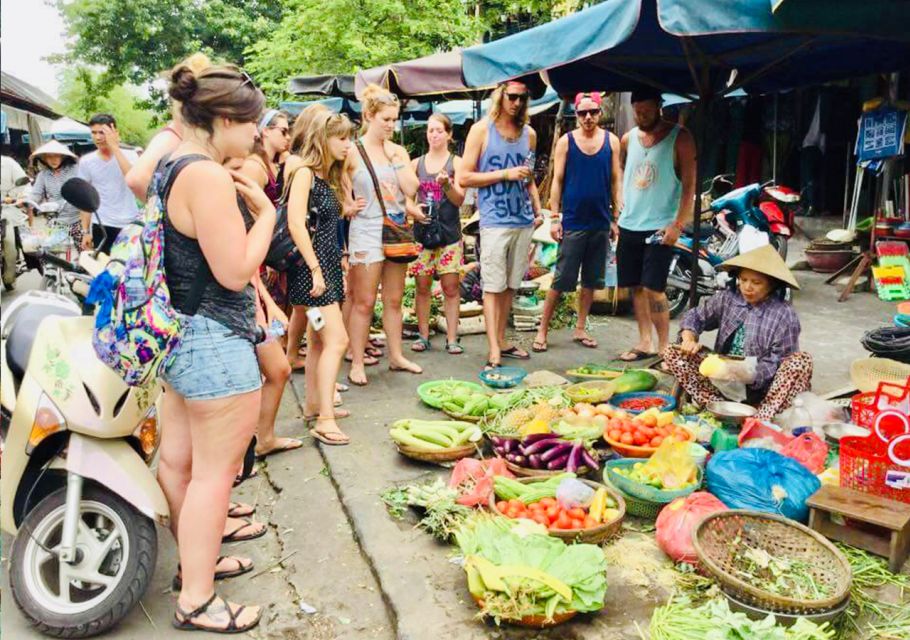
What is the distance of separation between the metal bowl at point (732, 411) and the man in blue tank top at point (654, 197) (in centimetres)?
165

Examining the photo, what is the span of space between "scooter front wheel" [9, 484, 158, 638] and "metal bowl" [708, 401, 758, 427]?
3.27 meters

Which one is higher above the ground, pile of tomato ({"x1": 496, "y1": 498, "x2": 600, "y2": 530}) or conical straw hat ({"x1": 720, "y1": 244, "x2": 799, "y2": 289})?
conical straw hat ({"x1": 720, "y1": 244, "x2": 799, "y2": 289})

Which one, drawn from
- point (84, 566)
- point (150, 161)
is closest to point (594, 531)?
point (84, 566)

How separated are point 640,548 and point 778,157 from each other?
10819mm

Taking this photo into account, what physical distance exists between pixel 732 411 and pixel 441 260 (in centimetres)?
295

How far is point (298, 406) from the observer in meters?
5.57

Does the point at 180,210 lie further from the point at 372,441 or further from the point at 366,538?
the point at 372,441

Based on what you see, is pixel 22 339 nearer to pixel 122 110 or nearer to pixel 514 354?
pixel 514 354

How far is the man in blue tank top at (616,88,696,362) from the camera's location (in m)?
5.89

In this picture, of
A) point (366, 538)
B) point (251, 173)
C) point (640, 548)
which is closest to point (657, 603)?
point (640, 548)

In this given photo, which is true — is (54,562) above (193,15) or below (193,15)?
below

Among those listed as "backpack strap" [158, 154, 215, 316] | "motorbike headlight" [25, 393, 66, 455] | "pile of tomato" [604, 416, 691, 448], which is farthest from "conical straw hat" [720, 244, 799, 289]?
"motorbike headlight" [25, 393, 66, 455]

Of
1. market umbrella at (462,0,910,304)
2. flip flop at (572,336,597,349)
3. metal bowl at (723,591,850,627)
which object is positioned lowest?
flip flop at (572,336,597,349)

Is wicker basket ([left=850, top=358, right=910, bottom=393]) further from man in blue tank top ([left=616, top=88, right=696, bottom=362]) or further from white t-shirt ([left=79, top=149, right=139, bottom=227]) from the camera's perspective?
white t-shirt ([left=79, top=149, right=139, bottom=227])
